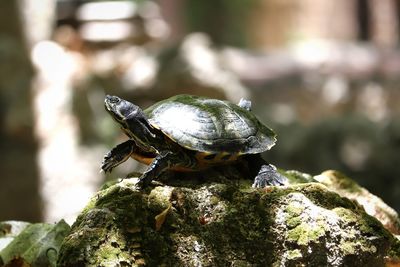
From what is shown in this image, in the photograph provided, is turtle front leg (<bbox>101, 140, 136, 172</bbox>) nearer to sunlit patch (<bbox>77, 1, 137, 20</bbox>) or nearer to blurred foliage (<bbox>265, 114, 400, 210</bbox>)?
blurred foliage (<bbox>265, 114, 400, 210</bbox>)

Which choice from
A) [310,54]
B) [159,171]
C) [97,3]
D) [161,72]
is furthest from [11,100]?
[159,171]

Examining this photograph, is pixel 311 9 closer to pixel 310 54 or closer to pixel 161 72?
pixel 310 54

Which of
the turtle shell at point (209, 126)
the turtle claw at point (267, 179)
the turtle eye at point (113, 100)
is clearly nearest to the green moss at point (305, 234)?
the turtle claw at point (267, 179)

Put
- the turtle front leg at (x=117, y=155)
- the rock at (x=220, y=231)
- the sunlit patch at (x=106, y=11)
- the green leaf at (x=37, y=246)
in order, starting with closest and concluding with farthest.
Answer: the rock at (x=220, y=231) < the turtle front leg at (x=117, y=155) < the green leaf at (x=37, y=246) < the sunlit patch at (x=106, y=11)

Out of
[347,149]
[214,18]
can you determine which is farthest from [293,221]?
[214,18]

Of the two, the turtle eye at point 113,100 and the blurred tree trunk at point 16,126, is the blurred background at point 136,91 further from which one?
the turtle eye at point 113,100
